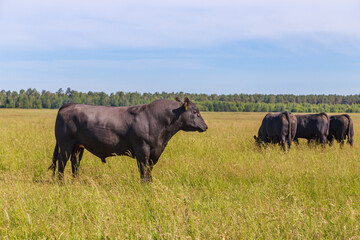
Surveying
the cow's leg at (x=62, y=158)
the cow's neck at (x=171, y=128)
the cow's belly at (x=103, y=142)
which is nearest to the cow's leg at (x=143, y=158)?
the cow's belly at (x=103, y=142)

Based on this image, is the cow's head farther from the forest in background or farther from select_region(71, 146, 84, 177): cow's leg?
the forest in background

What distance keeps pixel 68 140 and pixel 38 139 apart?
472 cm

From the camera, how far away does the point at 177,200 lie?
4363mm

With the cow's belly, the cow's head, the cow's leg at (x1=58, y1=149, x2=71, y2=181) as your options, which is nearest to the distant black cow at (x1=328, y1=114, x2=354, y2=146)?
the cow's head

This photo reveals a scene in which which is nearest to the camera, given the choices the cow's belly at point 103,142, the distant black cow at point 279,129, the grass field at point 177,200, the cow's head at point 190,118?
the grass field at point 177,200

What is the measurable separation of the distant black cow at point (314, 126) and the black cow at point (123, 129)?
914 cm

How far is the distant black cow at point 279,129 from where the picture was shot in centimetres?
1153

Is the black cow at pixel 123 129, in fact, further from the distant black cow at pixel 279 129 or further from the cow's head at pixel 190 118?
the distant black cow at pixel 279 129

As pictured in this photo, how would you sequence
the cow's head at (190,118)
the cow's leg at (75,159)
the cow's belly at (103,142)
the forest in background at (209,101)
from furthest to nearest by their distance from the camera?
1. the forest in background at (209,101)
2. the cow's leg at (75,159)
3. the cow's head at (190,118)
4. the cow's belly at (103,142)

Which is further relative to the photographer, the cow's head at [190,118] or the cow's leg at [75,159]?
the cow's leg at [75,159]

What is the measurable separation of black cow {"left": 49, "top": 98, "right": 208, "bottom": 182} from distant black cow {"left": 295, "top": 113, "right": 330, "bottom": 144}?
9.14 metres

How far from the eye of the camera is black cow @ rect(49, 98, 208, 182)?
19.5ft

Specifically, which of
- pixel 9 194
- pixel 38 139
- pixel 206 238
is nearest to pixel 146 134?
pixel 9 194

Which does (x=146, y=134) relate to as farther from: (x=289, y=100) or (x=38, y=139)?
(x=289, y=100)
